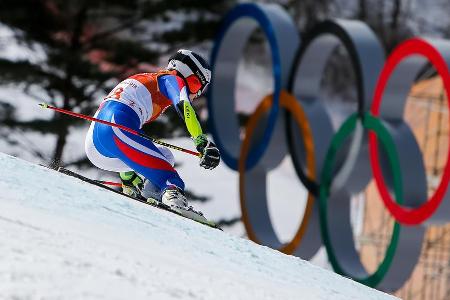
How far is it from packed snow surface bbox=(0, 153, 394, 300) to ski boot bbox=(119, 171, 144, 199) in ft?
3.46

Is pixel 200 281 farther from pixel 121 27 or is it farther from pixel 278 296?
pixel 121 27

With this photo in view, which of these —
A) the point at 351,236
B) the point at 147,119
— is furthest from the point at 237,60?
the point at 147,119

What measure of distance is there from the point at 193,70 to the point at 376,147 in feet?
24.2

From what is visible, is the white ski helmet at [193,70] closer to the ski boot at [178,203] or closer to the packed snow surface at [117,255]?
the ski boot at [178,203]

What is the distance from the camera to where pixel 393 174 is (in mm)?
13836

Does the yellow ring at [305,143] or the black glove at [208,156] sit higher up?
the yellow ring at [305,143]

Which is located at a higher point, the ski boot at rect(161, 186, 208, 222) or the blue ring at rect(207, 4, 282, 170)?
the blue ring at rect(207, 4, 282, 170)

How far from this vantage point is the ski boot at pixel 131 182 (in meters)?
7.80

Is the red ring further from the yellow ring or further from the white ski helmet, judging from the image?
the white ski helmet

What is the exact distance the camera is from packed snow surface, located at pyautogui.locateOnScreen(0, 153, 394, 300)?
14.4 ft

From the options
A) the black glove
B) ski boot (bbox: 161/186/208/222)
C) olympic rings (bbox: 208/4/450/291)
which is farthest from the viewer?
olympic rings (bbox: 208/4/450/291)

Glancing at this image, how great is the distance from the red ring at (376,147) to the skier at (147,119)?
5941 millimetres

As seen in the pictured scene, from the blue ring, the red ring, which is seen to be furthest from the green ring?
the blue ring

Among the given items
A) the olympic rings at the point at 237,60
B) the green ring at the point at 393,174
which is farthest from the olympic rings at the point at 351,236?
the olympic rings at the point at 237,60
